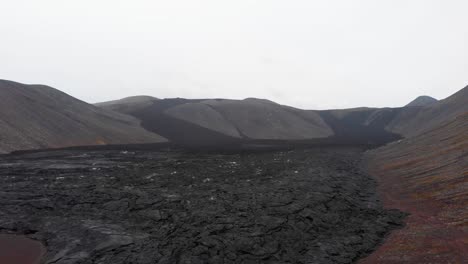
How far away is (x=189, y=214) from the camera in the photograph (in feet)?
113

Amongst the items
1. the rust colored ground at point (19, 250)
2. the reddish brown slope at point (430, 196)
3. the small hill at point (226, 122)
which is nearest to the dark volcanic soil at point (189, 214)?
the rust colored ground at point (19, 250)

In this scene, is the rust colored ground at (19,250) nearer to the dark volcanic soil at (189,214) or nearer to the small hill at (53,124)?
the dark volcanic soil at (189,214)

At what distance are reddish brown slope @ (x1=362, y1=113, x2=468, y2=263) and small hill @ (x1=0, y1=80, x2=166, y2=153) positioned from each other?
236ft

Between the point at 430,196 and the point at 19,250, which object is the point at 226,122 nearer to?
the point at 430,196

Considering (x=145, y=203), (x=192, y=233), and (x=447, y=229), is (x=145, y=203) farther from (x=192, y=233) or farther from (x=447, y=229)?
(x=447, y=229)

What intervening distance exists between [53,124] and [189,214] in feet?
253

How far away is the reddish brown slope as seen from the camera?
1059 inches

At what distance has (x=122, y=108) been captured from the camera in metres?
175

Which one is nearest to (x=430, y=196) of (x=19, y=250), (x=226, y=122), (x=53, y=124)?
(x=19, y=250)

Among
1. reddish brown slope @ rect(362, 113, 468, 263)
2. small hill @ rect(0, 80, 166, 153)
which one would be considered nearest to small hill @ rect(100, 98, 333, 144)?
small hill @ rect(0, 80, 166, 153)

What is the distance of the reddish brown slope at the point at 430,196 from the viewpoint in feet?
88.3

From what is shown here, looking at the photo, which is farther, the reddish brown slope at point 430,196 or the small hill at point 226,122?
the small hill at point 226,122

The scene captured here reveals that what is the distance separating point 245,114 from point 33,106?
10033 cm

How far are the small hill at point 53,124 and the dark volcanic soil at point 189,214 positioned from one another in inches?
1055
